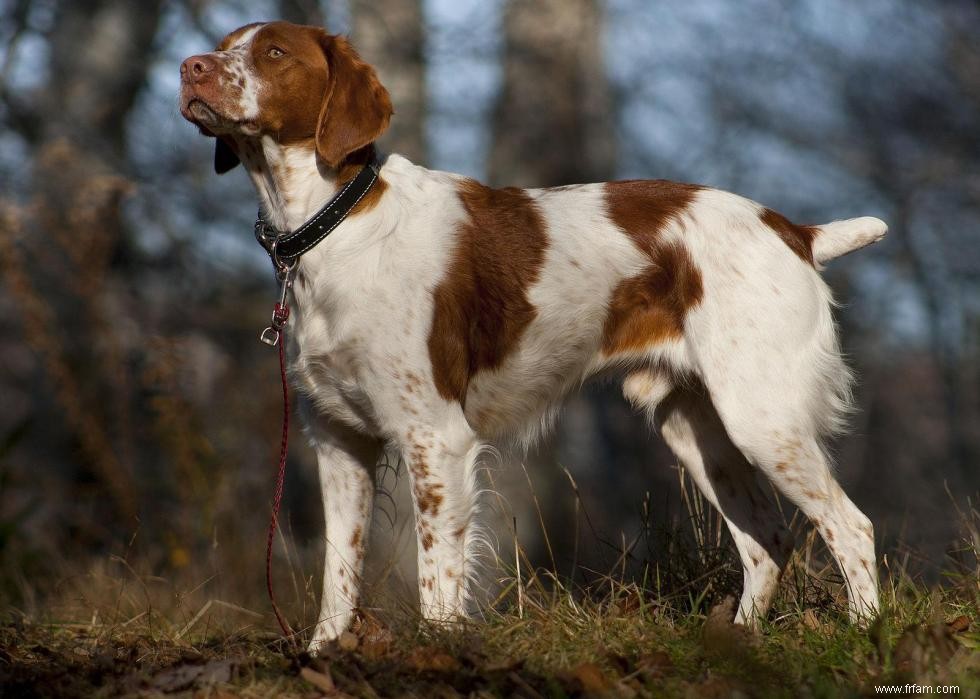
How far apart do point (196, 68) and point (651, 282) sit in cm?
158

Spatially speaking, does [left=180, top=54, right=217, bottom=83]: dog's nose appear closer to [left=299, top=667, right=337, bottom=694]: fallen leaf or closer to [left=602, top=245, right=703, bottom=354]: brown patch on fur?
[left=602, top=245, right=703, bottom=354]: brown patch on fur

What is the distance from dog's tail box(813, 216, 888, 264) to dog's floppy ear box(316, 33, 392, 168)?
1.54m

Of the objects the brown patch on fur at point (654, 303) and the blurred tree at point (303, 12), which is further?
the blurred tree at point (303, 12)

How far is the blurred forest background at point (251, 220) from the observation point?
6.32 metres

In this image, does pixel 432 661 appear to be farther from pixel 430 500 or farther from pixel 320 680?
pixel 430 500

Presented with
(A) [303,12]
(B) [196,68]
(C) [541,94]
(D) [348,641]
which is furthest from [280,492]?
(A) [303,12]

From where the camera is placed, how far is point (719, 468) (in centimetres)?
402

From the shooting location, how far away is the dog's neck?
3.50 metres

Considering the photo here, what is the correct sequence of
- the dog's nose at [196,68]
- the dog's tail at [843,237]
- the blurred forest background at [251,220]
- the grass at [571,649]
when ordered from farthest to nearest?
the blurred forest background at [251,220] < the dog's tail at [843,237] < the dog's nose at [196,68] < the grass at [571,649]

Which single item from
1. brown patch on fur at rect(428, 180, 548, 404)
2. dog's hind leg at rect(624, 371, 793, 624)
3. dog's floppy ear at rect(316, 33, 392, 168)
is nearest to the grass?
dog's hind leg at rect(624, 371, 793, 624)

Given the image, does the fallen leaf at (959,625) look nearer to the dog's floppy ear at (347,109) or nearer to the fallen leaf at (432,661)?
the fallen leaf at (432,661)

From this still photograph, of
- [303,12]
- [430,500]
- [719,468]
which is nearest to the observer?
[430,500]

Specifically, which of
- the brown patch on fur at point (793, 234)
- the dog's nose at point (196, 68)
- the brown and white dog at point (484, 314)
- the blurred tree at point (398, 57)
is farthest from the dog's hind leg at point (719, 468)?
the blurred tree at point (398, 57)

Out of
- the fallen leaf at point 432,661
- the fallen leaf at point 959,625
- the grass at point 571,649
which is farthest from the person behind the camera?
the fallen leaf at point 959,625
